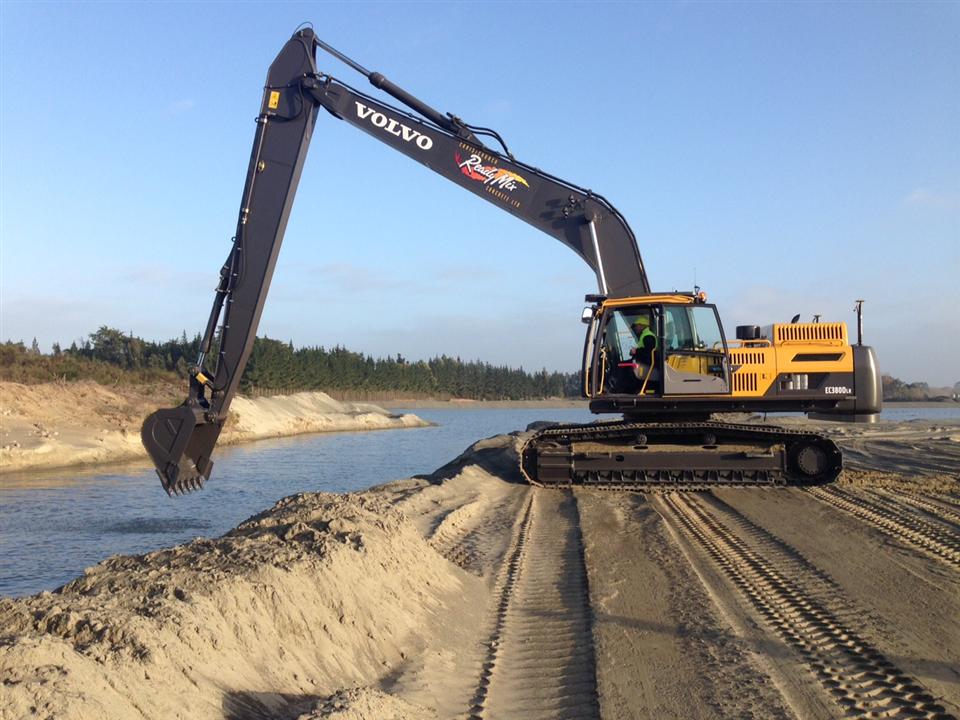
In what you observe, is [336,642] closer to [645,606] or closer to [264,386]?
[645,606]

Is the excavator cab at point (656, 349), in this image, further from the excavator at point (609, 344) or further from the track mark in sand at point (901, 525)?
the track mark in sand at point (901, 525)

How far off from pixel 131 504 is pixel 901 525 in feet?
38.4

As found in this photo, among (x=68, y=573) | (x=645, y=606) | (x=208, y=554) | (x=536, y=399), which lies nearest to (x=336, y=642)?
(x=208, y=554)

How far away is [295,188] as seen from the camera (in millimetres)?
11578

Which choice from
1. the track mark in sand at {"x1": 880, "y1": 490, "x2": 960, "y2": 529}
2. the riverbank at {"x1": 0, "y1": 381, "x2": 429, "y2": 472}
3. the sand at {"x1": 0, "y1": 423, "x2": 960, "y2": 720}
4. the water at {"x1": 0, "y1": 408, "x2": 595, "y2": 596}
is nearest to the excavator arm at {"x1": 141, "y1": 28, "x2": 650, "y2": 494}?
the water at {"x1": 0, "y1": 408, "x2": 595, "y2": 596}

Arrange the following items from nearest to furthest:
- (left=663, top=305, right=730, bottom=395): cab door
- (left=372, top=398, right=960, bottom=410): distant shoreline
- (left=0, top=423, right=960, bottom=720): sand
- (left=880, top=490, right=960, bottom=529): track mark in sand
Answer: (left=0, top=423, right=960, bottom=720): sand
(left=880, top=490, right=960, bottom=529): track mark in sand
(left=663, top=305, right=730, bottom=395): cab door
(left=372, top=398, right=960, bottom=410): distant shoreline

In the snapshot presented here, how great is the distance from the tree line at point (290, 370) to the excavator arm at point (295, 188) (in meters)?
9.91

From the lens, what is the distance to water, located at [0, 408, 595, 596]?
964 centimetres

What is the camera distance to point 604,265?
485 inches

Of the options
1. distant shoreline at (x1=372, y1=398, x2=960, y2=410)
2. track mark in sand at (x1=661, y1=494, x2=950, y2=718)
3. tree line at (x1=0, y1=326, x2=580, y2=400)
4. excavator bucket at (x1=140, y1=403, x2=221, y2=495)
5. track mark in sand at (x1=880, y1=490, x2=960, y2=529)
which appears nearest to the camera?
track mark in sand at (x1=661, y1=494, x2=950, y2=718)

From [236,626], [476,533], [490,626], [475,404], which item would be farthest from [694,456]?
[475,404]

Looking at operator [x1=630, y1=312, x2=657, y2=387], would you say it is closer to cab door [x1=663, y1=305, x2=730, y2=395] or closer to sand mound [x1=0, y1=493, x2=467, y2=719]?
cab door [x1=663, y1=305, x2=730, y2=395]

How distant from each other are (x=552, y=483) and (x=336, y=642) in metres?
8.12

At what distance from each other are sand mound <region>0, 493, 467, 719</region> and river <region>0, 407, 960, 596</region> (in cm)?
351
